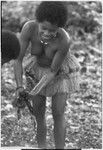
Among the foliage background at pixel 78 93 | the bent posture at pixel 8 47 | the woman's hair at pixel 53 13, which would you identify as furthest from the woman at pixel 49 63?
the bent posture at pixel 8 47

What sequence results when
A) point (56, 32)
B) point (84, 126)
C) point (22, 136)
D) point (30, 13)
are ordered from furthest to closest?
1. point (30, 13)
2. point (84, 126)
3. point (22, 136)
4. point (56, 32)

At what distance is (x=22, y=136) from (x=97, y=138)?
843mm

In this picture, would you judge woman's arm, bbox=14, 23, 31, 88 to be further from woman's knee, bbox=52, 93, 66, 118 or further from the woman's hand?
woman's knee, bbox=52, 93, 66, 118

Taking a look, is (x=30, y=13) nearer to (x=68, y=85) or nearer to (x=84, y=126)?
(x=84, y=126)

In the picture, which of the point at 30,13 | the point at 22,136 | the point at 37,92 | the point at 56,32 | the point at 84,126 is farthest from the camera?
the point at 30,13

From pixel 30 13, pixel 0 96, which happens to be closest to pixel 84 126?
pixel 0 96

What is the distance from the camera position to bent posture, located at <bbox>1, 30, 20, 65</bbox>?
10.1 feet

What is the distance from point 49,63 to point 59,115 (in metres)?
0.47

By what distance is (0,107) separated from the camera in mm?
5215

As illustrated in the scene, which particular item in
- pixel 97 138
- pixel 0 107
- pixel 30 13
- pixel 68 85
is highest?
pixel 30 13

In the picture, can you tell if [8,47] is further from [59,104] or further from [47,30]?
[59,104]

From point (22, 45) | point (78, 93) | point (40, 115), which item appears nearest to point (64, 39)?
point (22, 45)

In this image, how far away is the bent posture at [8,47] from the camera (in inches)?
122

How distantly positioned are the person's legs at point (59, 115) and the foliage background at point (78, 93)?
0.73 ft
